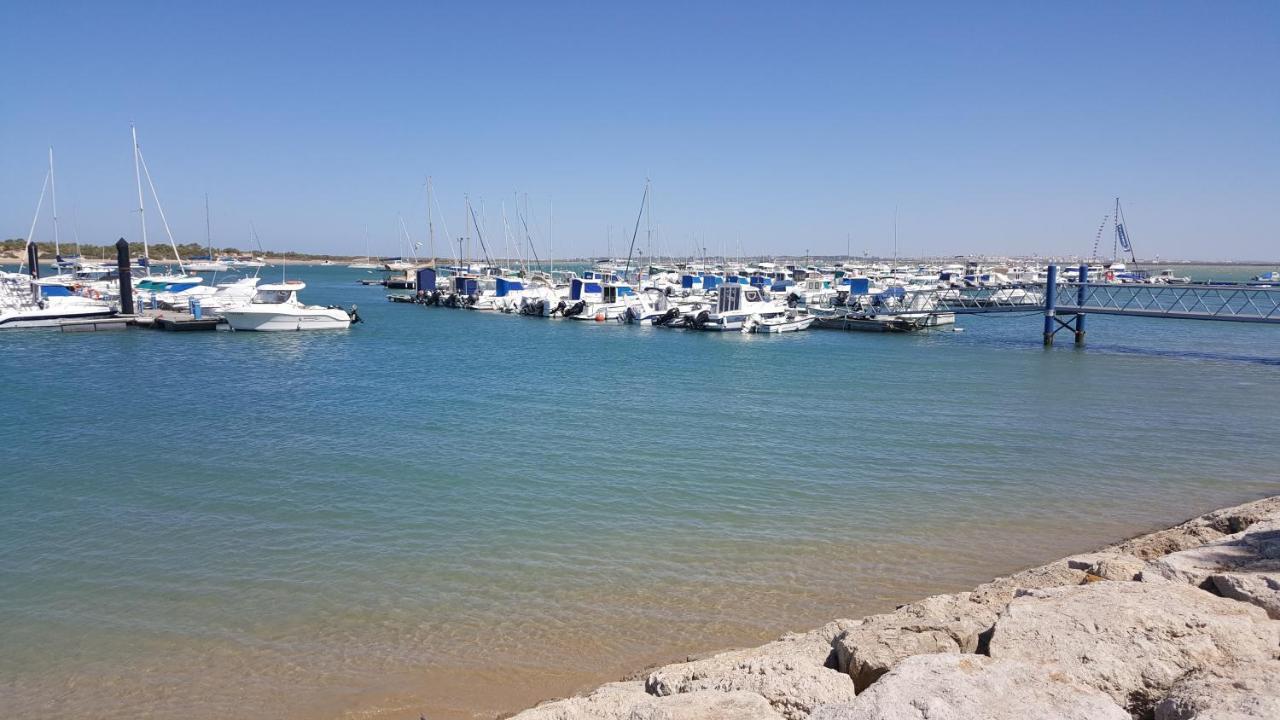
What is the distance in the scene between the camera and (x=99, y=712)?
8008 mm

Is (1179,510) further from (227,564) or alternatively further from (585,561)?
(227,564)

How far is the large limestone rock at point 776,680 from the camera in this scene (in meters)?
6.00

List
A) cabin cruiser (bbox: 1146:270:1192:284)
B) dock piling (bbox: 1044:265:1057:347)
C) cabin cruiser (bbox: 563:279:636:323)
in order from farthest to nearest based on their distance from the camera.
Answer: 1. cabin cruiser (bbox: 1146:270:1192:284)
2. cabin cruiser (bbox: 563:279:636:323)
3. dock piling (bbox: 1044:265:1057:347)

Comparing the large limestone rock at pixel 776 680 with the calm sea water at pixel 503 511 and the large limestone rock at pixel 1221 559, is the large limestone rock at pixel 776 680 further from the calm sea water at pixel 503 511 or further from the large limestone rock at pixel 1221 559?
the large limestone rock at pixel 1221 559

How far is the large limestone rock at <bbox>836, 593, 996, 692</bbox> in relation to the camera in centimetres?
653

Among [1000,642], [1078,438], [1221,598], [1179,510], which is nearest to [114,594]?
[1000,642]

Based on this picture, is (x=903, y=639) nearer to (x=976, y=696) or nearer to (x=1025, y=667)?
(x=1025, y=667)

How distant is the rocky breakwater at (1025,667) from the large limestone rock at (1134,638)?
1 cm

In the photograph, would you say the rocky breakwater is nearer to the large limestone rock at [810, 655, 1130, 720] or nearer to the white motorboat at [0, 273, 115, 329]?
the large limestone rock at [810, 655, 1130, 720]

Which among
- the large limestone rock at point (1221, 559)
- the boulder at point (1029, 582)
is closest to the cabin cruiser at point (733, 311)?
the boulder at point (1029, 582)

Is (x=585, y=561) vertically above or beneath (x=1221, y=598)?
beneath

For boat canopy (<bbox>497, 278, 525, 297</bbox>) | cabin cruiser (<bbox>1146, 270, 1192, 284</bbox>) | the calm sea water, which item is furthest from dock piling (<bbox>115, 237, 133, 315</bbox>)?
cabin cruiser (<bbox>1146, 270, 1192, 284</bbox>)

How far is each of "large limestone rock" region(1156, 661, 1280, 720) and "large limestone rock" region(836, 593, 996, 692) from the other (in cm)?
160

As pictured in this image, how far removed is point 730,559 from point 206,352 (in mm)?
34983
